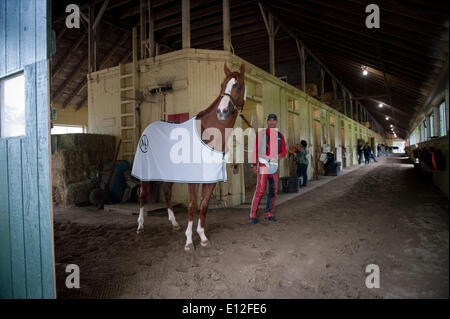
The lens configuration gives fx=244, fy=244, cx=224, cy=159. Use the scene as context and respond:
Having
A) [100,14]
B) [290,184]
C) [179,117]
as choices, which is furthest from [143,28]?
[290,184]

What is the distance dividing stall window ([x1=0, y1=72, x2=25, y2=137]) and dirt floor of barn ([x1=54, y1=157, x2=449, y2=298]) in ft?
4.57

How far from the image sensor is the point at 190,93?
545cm

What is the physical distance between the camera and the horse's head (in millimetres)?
2848

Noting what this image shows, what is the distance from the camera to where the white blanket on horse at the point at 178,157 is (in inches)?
114

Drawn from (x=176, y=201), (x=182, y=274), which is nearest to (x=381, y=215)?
(x=182, y=274)

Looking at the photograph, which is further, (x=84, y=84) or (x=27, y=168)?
(x=84, y=84)

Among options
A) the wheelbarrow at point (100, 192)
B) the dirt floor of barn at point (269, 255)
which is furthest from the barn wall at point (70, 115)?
the dirt floor of barn at point (269, 255)

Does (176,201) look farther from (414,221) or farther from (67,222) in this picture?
(414,221)

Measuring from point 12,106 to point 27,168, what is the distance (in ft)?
1.94

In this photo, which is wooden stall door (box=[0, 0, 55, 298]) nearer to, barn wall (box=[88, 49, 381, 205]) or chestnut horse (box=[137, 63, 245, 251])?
chestnut horse (box=[137, 63, 245, 251])

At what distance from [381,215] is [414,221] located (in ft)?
1.83

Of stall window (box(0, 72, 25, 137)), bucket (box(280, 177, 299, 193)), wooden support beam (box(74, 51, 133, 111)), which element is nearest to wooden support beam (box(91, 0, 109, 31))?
wooden support beam (box(74, 51, 133, 111))

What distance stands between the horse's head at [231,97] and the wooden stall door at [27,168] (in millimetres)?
1677

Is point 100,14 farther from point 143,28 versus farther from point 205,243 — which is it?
point 205,243
